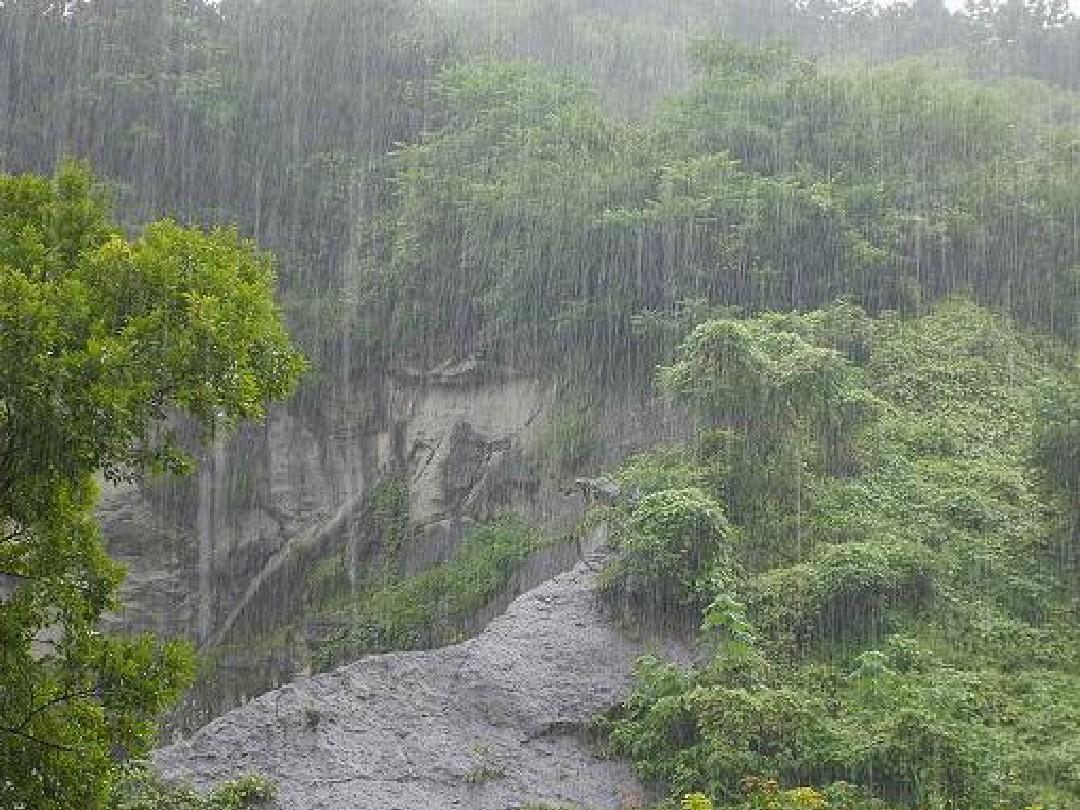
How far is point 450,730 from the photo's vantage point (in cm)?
1188

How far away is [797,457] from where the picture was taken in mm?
13922

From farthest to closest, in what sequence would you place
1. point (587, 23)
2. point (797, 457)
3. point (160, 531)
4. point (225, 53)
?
1. point (587, 23)
2. point (225, 53)
3. point (160, 531)
4. point (797, 457)

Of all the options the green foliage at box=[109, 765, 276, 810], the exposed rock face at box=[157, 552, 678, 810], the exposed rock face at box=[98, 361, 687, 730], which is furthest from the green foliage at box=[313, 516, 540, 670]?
the green foliage at box=[109, 765, 276, 810]

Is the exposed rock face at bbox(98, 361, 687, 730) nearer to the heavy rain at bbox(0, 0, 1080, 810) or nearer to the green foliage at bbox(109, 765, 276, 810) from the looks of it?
the heavy rain at bbox(0, 0, 1080, 810)

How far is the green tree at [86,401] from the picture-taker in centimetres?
594

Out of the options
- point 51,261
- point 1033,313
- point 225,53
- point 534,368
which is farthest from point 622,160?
point 51,261

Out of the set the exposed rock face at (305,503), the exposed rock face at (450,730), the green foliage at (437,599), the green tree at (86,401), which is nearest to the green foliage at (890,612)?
the exposed rock face at (450,730)

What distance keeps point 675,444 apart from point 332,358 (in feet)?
24.3

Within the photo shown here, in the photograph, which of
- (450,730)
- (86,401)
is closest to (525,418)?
(450,730)

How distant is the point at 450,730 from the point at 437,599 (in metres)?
4.42

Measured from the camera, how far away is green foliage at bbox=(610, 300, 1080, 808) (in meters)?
10.5

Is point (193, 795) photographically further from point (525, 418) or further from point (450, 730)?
point (525, 418)

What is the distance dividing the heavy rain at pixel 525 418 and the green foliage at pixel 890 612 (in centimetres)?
5

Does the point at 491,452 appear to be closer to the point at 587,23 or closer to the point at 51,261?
the point at 51,261
